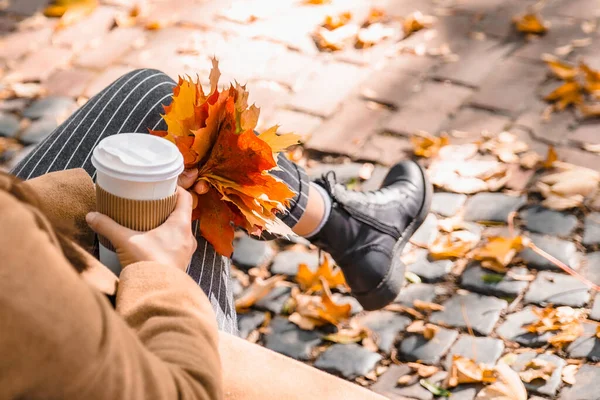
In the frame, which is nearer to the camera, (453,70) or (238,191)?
(238,191)

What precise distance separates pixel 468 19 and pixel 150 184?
271 cm

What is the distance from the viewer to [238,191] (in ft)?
5.42

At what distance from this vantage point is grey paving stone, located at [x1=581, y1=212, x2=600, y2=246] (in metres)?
2.53

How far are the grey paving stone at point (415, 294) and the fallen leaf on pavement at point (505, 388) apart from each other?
39 centimetres

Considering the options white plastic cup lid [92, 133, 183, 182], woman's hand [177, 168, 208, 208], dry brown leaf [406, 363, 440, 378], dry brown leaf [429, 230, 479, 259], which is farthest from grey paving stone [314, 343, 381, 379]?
white plastic cup lid [92, 133, 183, 182]

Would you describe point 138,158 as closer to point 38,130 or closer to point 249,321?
point 249,321

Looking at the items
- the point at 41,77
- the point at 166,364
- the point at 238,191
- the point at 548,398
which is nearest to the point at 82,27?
the point at 41,77

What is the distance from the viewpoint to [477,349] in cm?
225

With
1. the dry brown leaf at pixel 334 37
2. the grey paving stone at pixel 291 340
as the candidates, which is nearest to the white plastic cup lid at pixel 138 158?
the grey paving stone at pixel 291 340

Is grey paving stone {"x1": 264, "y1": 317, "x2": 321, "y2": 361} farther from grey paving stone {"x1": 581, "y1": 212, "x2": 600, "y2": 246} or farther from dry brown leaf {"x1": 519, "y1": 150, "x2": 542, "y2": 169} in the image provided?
dry brown leaf {"x1": 519, "y1": 150, "x2": 542, "y2": 169}

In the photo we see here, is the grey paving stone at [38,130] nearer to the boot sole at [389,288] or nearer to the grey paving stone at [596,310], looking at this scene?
the boot sole at [389,288]

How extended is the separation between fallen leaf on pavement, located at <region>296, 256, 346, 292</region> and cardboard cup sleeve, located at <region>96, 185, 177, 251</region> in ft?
3.62

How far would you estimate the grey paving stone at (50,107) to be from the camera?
3.45 m

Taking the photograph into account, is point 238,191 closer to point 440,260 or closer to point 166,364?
point 166,364
